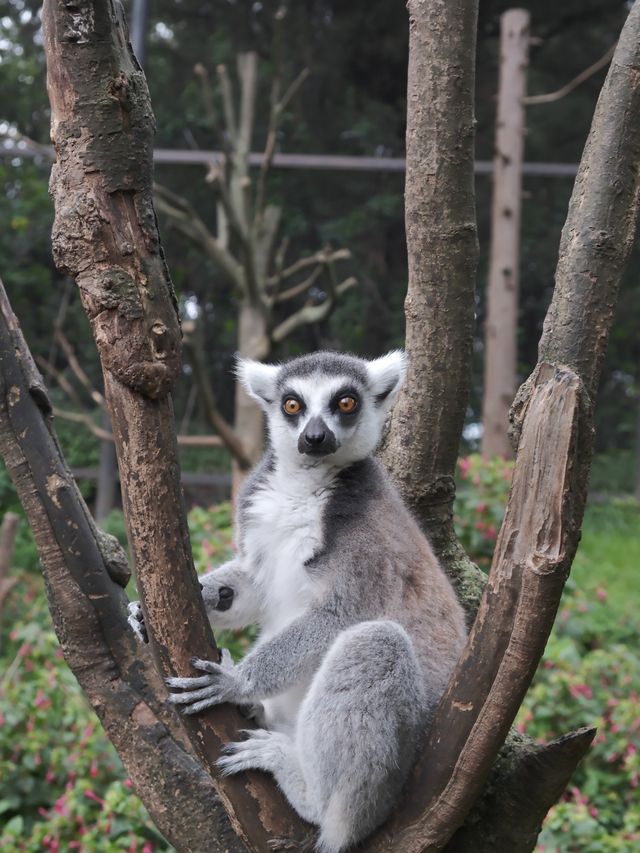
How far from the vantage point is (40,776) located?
3.84 meters

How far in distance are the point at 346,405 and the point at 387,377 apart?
0.20 m

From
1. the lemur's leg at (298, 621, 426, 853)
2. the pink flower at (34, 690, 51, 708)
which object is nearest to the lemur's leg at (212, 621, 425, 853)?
the lemur's leg at (298, 621, 426, 853)

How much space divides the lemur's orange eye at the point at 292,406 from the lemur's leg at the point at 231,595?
1.45ft

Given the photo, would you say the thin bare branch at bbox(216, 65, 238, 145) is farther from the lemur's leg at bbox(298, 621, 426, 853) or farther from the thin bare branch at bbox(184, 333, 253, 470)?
the lemur's leg at bbox(298, 621, 426, 853)

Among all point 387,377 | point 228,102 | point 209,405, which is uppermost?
point 228,102

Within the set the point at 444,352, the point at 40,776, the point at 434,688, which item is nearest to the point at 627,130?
the point at 444,352

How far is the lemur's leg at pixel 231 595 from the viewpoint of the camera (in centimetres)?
246

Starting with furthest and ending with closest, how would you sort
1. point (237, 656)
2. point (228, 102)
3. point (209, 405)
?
point (228, 102) < point (209, 405) < point (237, 656)

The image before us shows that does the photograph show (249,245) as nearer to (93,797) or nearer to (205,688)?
(93,797)

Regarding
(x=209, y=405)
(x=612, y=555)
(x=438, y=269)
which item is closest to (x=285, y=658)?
(x=438, y=269)

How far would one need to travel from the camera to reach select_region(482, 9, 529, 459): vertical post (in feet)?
22.4

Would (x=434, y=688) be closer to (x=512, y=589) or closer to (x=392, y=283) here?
(x=512, y=589)

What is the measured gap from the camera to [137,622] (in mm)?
2129

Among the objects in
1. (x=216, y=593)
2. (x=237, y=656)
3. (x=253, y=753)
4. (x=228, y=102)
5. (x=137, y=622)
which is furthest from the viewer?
(x=228, y=102)
